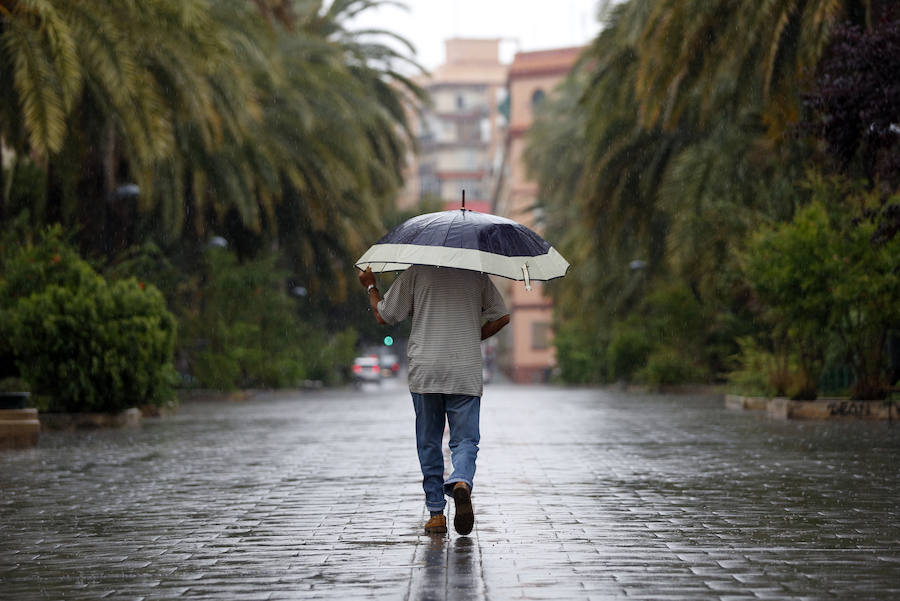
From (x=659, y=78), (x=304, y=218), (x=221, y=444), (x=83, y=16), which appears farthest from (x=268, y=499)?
(x=304, y=218)

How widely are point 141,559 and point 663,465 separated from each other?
614cm

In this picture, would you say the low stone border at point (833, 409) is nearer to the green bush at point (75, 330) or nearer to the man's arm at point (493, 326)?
the green bush at point (75, 330)

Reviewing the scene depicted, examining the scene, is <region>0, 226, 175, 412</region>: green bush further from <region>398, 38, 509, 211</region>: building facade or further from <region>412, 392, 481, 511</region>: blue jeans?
<region>398, 38, 509, 211</region>: building facade

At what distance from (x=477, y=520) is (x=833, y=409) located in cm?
1209

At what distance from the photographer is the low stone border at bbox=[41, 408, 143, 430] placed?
19.3 metres

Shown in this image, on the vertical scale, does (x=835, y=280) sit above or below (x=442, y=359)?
above

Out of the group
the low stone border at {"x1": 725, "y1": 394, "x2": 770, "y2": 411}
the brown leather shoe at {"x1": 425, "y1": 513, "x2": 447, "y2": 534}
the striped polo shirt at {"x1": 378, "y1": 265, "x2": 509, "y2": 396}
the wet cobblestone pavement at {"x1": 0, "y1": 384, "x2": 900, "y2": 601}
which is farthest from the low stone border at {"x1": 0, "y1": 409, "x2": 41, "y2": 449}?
the low stone border at {"x1": 725, "y1": 394, "x2": 770, "y2": 411}

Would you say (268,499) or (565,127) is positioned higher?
(565,127)

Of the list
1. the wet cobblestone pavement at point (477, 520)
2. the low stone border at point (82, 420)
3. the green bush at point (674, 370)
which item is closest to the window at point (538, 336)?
the green bush at point (674, 370)

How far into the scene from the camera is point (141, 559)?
7117 millimetres

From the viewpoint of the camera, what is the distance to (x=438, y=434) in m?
8.07

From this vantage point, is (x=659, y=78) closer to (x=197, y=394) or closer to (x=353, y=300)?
(x=197, y=394)

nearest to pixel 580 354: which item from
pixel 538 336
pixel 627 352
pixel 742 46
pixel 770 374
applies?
pixel 627 352

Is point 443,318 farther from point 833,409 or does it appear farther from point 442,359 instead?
point 833,409
